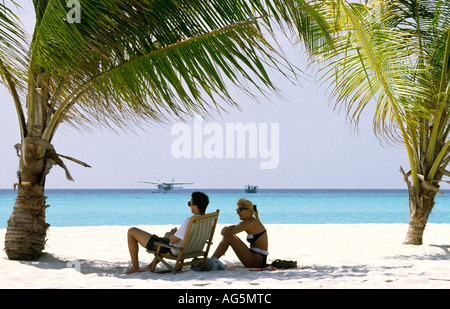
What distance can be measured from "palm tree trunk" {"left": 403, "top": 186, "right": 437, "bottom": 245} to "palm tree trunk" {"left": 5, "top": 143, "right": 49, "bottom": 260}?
205 inches

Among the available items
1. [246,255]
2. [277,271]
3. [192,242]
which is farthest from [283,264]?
[192,242]

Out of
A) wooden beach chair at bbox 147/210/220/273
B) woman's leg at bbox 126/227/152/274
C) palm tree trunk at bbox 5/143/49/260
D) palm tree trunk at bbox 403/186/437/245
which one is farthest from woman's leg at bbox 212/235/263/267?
palm tree trunk at bbox 403/186/437/245

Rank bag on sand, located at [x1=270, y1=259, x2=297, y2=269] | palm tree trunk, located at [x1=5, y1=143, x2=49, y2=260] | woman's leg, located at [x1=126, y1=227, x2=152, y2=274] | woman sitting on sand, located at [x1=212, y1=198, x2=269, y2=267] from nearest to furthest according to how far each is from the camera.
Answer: woman's leg, located at [x1=126, y1=227, x2=152, y2=274]
woman sitting on sand, located at [x1=212, y1=198, x2=269, y2=267]
bag on sand, located at [x1=270, y1=259, x2=297, y2=269]
palm tree trunk, located at [x1=5, y1=143, x2=49, y2=260]

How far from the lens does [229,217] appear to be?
27.4 m

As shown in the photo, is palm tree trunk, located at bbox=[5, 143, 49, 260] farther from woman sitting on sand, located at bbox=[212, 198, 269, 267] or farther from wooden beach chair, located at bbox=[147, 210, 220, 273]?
woman sitting on sand, located at bbox=[212, 198, 269, 267]

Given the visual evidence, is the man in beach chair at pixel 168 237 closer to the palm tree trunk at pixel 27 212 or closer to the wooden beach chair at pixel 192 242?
the wooden beach chair at pixel 192 242

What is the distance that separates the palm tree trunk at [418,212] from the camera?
7.91m

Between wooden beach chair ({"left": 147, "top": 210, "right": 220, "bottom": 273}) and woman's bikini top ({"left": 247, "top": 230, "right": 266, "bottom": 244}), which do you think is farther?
woman's bikini top ({"left": 247, "top": 230, "right": 266, "bottom": 244})

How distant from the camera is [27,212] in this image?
5930mm

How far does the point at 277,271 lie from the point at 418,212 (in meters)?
3.39

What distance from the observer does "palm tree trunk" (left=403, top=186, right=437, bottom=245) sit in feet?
25.9

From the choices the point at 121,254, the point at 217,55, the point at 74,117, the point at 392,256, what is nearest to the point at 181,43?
the point at 217,55

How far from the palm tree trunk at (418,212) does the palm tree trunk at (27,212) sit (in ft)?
17.1
